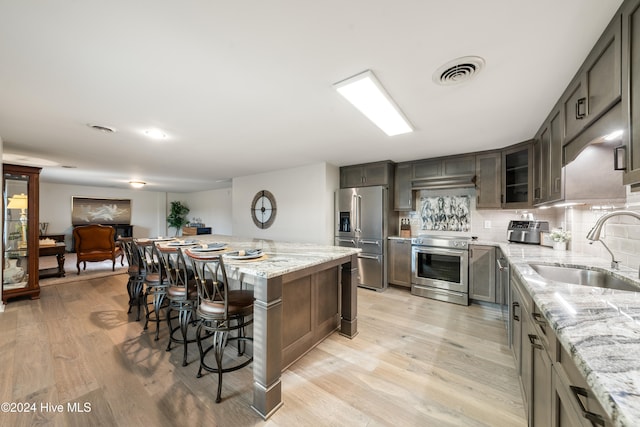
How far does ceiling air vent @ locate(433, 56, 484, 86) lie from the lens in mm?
1463

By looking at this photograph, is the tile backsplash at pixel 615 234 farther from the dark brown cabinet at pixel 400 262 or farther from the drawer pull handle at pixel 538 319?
the dark brown cabinet at pixel 400 262

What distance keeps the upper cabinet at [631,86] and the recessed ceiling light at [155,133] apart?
3.54m

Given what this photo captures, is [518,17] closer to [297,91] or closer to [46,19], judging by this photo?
[297,91]

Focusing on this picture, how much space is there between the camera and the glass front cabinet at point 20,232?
3484 millimetres

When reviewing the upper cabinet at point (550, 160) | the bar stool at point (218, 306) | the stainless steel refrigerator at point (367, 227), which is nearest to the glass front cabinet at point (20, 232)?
the bar stool at point (218, 306)

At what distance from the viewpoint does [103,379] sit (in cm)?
186

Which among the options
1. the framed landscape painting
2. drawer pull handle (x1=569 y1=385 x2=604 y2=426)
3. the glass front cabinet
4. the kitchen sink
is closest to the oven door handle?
the kitchen sink

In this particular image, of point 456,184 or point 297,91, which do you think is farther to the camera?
point 456,184

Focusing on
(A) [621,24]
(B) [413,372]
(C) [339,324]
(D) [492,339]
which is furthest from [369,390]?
(A) [621,24]

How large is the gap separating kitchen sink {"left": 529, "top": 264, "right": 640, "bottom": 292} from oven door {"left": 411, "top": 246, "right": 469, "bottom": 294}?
1671 mm

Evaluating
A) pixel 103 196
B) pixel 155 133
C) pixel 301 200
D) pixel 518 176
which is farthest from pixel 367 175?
pixel 103 196

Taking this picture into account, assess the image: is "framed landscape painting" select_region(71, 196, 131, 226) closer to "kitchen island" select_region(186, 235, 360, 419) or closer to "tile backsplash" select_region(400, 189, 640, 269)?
"kitchen island" select_region(186, 235, 360, 419)

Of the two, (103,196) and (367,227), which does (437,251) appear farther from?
(103,196)

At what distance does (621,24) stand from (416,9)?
0.94 m
